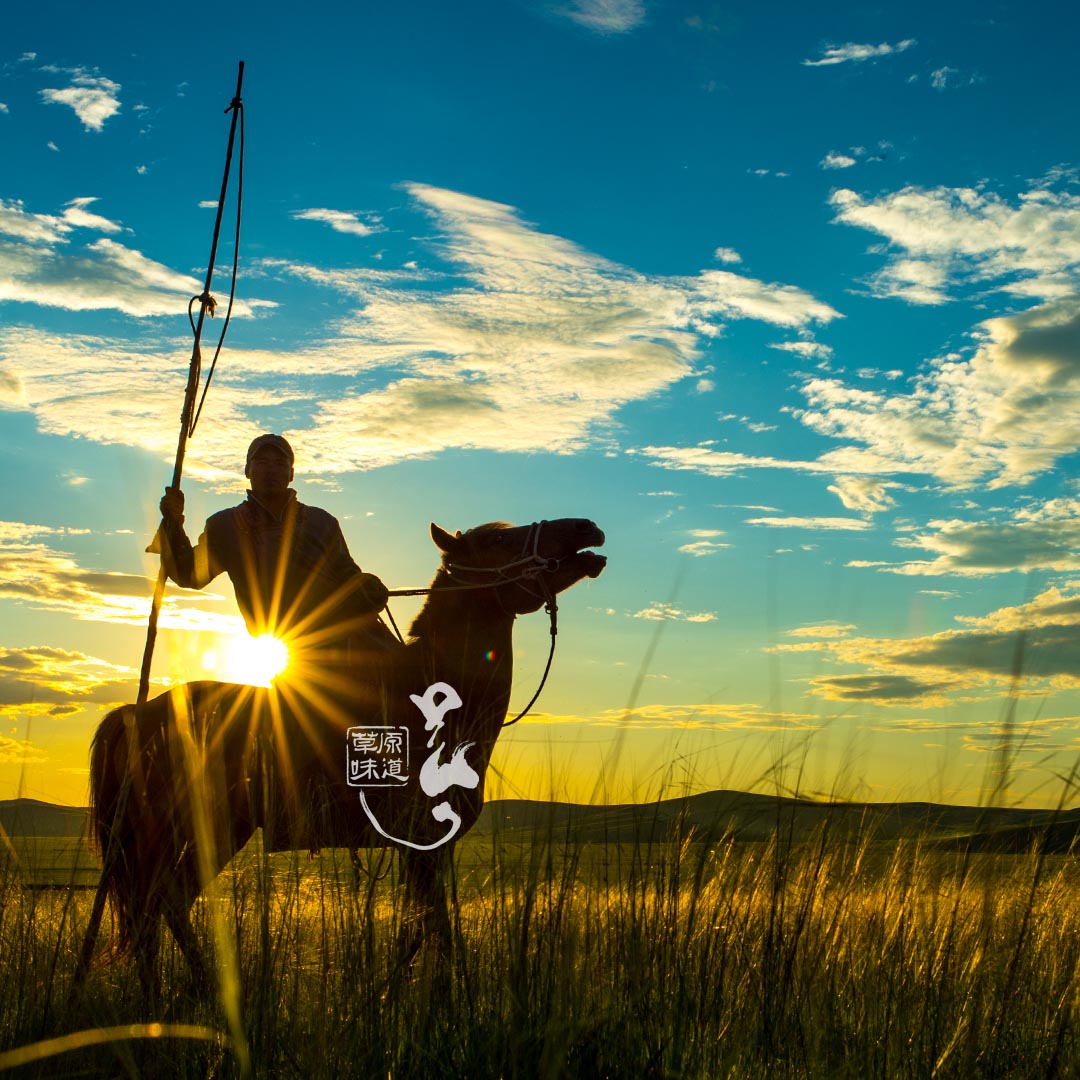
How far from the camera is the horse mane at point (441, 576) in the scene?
19.2 feet

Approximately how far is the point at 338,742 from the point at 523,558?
59.1 inches

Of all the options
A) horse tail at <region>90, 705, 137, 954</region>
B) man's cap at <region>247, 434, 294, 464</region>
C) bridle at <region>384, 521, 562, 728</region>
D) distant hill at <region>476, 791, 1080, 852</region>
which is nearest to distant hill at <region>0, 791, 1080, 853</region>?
distant hill at <region>476, 791, 1080, 852</region>

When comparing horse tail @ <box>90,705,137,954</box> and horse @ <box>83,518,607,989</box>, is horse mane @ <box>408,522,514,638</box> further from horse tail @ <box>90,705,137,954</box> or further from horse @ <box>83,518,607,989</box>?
horse tail @ <box>90,705,137,954</box>

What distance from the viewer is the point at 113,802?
5.52 meters

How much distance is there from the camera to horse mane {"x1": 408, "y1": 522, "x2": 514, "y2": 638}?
19.2ft

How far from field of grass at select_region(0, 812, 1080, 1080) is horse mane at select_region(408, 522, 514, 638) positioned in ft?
5.38

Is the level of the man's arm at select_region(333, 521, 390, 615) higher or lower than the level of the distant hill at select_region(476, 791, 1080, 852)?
higher

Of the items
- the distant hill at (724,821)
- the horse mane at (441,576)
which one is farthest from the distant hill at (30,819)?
the horse mane at (441,576)

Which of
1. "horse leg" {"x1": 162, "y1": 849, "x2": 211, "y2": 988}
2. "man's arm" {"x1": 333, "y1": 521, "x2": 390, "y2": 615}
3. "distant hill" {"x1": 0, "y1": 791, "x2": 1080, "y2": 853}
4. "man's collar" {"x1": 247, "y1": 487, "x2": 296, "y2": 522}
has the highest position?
"man's collar" {"x1": 247, "y1": 487, "x2": 296, "y2": 522}

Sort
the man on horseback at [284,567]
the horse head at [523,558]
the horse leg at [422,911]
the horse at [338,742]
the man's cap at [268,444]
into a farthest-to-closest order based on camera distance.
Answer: the man's cap at [268,444] → the man on horseback at [284,567] → the horse head at [523,558] → the horse at [338,742] → the horse leg at [422,911]

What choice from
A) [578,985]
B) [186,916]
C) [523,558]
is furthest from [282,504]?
[578,985]

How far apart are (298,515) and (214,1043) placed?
3.72 m

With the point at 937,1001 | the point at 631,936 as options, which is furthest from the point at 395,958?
the point at 937,1001

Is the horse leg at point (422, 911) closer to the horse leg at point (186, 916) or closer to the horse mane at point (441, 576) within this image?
the horse leg at point (186, 916)
